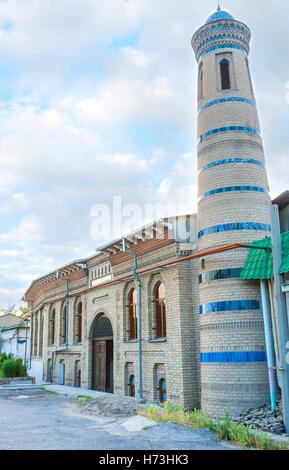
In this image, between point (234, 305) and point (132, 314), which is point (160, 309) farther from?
point (234, 305)

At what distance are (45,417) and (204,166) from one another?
9912mm

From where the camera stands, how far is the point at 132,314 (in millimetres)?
18344

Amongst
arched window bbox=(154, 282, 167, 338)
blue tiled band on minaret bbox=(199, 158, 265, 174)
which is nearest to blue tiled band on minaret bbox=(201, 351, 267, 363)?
arched window bbox=(154, 282, 167, 338)

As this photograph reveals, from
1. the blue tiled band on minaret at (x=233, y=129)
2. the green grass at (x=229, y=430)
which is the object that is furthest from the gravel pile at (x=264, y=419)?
the blue tiled band on minaret at (x=233, y=129)

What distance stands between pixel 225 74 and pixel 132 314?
416 inches

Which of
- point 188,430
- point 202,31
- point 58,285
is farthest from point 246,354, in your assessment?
point 58,285

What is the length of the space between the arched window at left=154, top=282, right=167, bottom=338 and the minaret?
10.3ft

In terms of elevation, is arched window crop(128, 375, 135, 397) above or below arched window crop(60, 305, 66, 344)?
below

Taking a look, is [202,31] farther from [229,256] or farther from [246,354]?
[246,354]

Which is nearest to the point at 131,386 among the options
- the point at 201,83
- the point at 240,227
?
the point at 240,227

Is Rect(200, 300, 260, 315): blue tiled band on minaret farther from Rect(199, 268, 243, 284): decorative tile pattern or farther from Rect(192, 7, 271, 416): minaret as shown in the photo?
Rect(199, 268, 243, 284): decorative tile pattern

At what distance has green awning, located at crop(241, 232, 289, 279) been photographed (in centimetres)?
1113

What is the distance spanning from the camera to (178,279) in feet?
48.2
